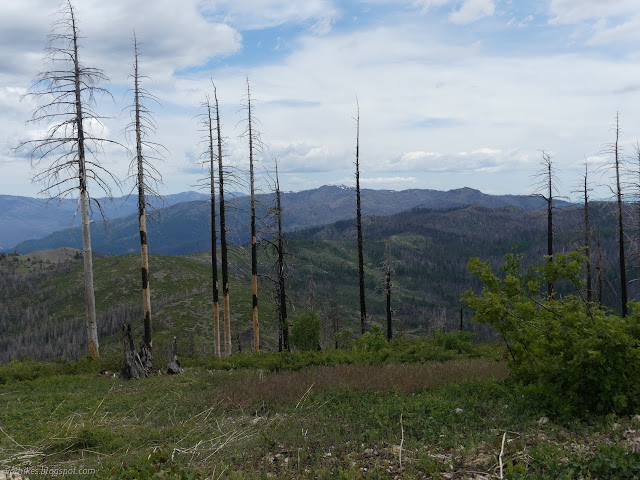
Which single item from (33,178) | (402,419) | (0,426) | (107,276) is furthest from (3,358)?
(402,419)

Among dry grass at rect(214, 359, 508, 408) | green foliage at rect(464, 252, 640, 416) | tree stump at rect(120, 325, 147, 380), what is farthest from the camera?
tree stump at rect(120, 325, 147, 380)

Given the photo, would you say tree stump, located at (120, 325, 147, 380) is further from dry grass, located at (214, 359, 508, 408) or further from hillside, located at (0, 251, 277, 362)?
hillside, located at (0, 251, 277, 362)

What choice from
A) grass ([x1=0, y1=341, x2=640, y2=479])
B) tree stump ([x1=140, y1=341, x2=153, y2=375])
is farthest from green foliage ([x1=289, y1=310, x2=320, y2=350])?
grass ([x1=0, y1=341, x2=640, y2=479])

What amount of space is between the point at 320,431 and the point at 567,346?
5.10 meters

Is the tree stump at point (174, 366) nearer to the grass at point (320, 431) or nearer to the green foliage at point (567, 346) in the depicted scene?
the grass at point (320, 431)

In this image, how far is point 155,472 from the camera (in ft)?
19.1

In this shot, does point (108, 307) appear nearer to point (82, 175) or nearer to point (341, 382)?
point (82, 175)

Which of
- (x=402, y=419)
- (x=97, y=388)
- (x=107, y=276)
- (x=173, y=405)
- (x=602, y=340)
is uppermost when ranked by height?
(x=602, y=340)

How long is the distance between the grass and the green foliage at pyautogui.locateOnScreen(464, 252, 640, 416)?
0.45 meters

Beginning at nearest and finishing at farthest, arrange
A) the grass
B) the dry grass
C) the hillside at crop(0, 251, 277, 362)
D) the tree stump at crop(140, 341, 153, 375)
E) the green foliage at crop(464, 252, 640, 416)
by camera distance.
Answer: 1. the grass
2. the green foliage at crop(464, 252, 640, 416)
3. the dry grass
4. the tree stump at crop(140, 341, 153, 375)
5. the hillside at crop(0, 251, 277, 362)

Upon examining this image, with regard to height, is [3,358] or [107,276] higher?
[107,276]

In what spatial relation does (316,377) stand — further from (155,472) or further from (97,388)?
(97,388)

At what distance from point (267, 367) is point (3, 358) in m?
131

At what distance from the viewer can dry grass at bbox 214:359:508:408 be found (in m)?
10.9
